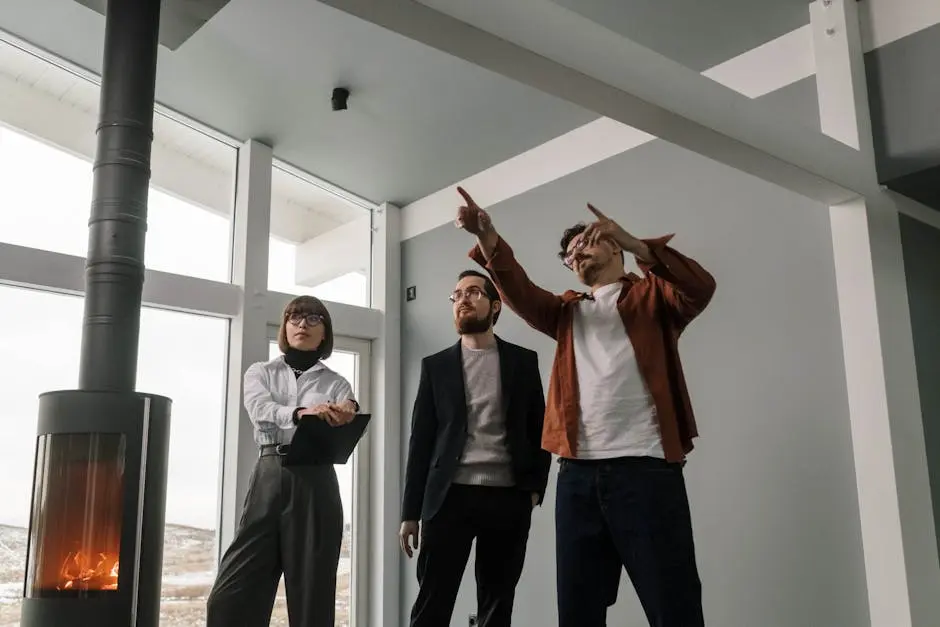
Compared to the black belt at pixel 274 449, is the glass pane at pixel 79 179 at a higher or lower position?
higher

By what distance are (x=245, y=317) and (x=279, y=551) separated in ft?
5.97

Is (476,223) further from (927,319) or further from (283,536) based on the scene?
A: (927,319)

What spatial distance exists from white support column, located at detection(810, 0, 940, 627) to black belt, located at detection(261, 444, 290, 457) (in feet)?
6.04

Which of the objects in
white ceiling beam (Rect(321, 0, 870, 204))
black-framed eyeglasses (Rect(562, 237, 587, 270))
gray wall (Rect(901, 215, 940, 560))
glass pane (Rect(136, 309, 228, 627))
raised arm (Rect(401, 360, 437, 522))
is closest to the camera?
white ceiling beam (Rect(321, 0, 870, 204))

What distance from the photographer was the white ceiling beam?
5.78 ft

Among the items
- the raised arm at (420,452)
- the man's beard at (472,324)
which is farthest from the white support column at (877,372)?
the raised arm at (420,452)

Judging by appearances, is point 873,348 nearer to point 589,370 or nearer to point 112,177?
point 589,370

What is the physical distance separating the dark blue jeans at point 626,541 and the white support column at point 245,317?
2.30 meters

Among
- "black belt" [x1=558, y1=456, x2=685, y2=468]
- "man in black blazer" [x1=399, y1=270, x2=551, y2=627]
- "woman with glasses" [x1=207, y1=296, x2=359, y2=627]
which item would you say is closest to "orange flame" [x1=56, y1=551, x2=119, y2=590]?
"woman with glasses" [x1=207, y1=296, x2=359, y2=627]

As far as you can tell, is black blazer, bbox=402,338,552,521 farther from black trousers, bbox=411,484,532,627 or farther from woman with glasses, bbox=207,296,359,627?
woman with glasses, bbox=207,296,359,627

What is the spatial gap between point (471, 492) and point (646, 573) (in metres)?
0.58

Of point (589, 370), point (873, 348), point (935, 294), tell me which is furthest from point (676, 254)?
point (935, 294)

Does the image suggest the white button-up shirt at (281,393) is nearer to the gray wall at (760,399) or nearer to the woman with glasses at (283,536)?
the woman with glasses at (283,536)

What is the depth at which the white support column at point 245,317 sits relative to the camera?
390 centimetres
